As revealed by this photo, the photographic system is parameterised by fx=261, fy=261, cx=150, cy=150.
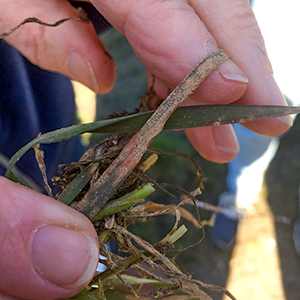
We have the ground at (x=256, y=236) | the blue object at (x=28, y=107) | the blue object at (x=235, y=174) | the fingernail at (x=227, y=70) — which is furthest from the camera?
the blue object at (x=235, y=174)

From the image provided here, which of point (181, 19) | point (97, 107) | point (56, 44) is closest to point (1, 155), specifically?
point (56, 44)

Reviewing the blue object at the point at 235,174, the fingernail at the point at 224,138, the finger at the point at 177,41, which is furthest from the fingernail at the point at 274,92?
the blue object at the point at 235,174

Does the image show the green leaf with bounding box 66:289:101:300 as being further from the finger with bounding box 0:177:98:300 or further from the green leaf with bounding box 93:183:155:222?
the green leaf with bounding box 93:183:155:222

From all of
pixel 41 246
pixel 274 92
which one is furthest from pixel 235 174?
pixel 41 246

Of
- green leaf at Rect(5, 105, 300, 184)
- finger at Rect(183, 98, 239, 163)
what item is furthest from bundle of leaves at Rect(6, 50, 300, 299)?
finger at Rect(183, 98, 239, 163)

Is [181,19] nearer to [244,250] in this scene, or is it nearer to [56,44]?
[56,44]

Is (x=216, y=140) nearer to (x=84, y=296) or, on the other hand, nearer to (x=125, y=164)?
(x=125, y=164)

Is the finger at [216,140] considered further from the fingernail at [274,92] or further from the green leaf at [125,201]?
the green leaf at [125,201]

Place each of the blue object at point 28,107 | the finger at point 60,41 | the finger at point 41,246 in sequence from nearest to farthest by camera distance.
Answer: the finger at point 41,246 < the finger at point 60,41 < the blue object at point 28,107
